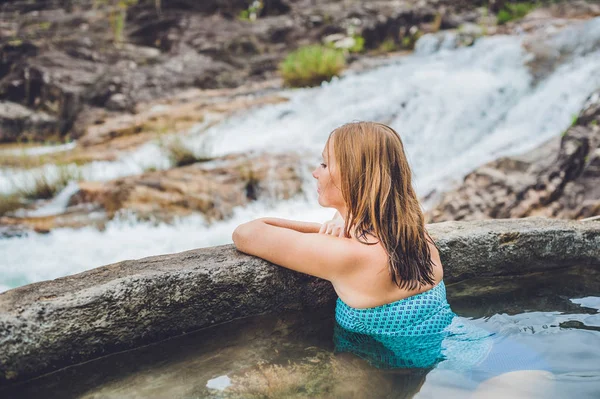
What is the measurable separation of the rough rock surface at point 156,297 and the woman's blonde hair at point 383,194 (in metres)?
0.47

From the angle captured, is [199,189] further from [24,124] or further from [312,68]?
[24,124]

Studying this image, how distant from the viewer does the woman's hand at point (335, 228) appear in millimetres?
1950

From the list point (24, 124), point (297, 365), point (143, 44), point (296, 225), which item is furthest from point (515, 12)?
point (297, 365)

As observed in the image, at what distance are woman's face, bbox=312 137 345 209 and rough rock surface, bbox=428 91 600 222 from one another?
3.01 meters

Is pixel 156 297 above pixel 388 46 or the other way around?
the other way around

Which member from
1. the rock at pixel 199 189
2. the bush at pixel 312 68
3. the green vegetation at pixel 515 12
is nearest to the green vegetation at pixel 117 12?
the bush at pixel 312 68

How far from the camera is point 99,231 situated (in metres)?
5.16

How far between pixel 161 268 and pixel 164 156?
16.5ft

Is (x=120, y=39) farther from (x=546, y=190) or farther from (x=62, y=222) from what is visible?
(x=546, y=190)

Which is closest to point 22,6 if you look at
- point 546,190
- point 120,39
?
point 120,39

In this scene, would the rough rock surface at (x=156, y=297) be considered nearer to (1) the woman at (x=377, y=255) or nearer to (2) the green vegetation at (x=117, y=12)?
(1) the woman at (x=377, y=255)

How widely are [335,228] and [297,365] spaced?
520 millimetres

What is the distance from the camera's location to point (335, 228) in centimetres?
198

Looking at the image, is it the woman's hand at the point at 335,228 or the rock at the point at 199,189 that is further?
the rock at the point at 199,189
